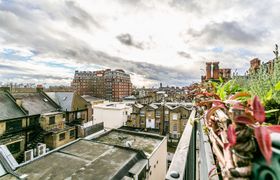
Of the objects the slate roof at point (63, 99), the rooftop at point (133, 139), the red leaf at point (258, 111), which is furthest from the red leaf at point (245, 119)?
the slate roof at point (63, 99)

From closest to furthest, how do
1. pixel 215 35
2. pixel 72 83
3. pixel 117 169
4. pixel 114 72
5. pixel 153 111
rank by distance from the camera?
pixel 117 169 < pixel 215 35 < pixel 153 111 < pixel 114 72 < pixel 72 83

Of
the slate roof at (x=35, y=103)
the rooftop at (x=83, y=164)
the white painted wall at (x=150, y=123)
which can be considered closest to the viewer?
the rooftop at (x=83, y=164)

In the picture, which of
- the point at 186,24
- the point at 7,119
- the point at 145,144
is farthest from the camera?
the point at 7,119

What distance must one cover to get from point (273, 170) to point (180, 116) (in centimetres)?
2246

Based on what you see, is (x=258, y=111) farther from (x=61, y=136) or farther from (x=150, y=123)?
(x=150, y=123)

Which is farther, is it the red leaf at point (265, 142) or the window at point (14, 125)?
the window at point (14, 125)

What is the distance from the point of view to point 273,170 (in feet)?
1.64

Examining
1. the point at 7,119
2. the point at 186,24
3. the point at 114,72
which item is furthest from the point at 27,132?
the point at 114,72

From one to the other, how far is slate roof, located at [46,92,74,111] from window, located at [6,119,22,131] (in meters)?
5.73

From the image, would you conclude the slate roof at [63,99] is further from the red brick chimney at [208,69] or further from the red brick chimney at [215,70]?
the red brick chimney at [215,70]

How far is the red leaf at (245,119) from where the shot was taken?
54 cm

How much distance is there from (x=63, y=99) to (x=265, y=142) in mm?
23661

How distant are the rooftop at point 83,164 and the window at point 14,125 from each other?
9188mm

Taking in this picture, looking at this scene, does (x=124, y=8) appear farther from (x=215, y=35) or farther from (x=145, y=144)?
(x=145, y=144)
